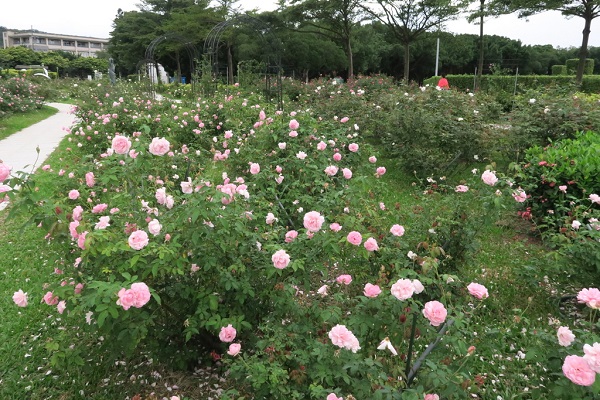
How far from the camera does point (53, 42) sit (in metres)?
89.8

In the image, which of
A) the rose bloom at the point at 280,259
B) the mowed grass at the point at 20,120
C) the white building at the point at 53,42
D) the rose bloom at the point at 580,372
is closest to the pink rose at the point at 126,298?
the rose bloom at the point at 280,259

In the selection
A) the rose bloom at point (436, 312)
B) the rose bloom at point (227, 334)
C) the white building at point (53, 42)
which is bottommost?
the rose bloom at point (227, 334)

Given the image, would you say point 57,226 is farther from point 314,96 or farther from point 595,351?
point 314,96

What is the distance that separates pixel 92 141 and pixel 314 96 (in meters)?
5.50

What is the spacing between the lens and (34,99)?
574 inches

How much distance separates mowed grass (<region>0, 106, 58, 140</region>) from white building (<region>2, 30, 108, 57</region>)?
83.0 meters

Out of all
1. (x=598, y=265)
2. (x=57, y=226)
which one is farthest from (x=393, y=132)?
(x=57, y=226)

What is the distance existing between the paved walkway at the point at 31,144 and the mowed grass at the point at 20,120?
0.58 ft

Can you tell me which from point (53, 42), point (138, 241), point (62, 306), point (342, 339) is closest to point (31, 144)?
point (62, 306)

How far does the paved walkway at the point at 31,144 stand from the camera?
6.85 metres

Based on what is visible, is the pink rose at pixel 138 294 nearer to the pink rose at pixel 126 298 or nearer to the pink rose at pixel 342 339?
the pink rose at pixel 126 298

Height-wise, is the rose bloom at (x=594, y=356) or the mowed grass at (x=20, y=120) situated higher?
the mowed grass at (x=20, y=120)

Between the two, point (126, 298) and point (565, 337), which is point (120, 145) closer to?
point (126, 298)

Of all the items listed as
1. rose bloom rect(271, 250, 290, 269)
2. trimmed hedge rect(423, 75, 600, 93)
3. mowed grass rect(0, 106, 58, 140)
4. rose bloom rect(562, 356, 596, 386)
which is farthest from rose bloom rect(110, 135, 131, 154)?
trimmed hedge rect(423, 75, 600, 93)
